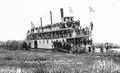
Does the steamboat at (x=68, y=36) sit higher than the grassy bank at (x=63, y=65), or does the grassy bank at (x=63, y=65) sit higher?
the steamboat at (x=68, y=36)

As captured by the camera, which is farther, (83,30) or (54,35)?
Answer: (54,35)

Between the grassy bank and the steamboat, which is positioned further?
the steamboat

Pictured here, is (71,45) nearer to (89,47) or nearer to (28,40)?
(89,47)

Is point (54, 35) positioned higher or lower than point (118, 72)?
higher

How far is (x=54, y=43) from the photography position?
5088 cm

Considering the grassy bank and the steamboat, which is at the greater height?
the steamboat

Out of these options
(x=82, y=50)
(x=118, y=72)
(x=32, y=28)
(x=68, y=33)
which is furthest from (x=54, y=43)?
(x=118, y=72)

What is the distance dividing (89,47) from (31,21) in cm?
2744

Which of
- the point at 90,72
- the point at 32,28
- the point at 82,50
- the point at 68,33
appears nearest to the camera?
the point at 90,72

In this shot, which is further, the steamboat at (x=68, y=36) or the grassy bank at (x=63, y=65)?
the steamboat at (x=68, y=36)

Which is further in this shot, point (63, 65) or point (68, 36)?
point (68, 36)

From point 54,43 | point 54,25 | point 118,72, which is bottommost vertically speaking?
point 118,72

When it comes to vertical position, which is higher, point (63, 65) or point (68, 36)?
point (68, 36)

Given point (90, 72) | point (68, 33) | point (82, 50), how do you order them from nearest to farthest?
point (90, 72)
point (82, 50)
point (68, 33)
